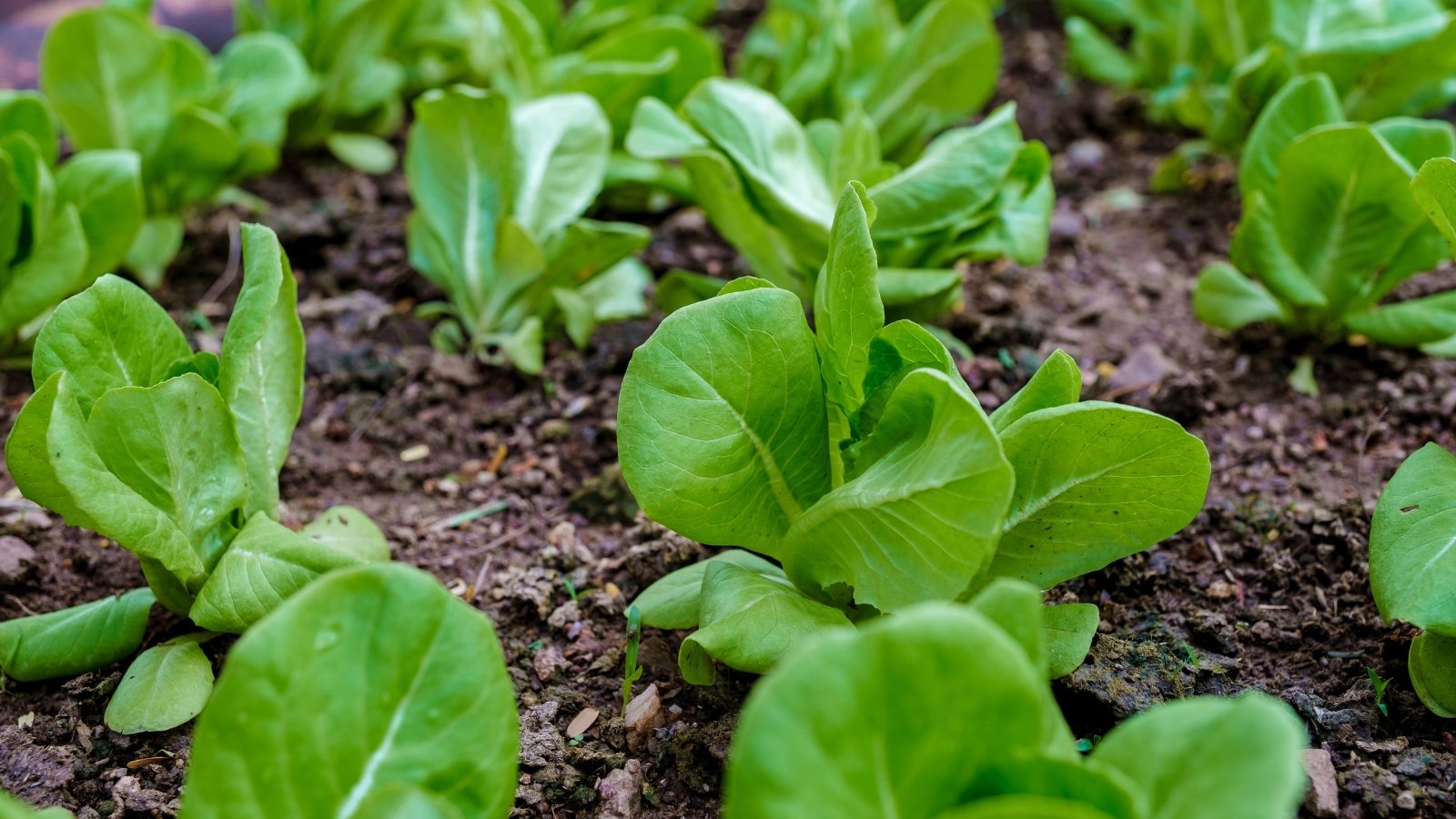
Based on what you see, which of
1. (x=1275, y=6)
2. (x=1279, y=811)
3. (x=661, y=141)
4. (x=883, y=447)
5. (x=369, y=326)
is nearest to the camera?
(x=1279, y=811)

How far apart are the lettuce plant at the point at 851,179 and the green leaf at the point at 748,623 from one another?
75 centimetres

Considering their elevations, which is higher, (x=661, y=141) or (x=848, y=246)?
(x=848, y=246)

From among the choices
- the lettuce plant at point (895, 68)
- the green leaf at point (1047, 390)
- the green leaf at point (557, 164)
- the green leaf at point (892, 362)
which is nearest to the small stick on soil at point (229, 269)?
the green leaf at point (557, 164)

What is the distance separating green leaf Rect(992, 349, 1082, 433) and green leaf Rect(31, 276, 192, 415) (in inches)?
47.9

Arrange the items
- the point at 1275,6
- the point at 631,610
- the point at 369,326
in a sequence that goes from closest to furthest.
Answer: the point at 631,610 < the point at 369,326 < the point at 1275,6

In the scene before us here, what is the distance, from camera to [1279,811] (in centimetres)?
101

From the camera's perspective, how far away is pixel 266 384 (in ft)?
6.42

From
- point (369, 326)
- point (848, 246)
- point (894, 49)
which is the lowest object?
point (369, 326)

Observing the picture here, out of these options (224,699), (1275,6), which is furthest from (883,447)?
(1275,6)

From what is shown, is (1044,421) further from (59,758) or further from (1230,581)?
(59,758)

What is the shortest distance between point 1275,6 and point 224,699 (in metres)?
2.97

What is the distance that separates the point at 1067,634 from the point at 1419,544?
52 cm

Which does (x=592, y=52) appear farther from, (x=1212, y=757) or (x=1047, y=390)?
(x=1212, y=757)

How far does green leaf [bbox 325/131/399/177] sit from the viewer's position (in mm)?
3451
